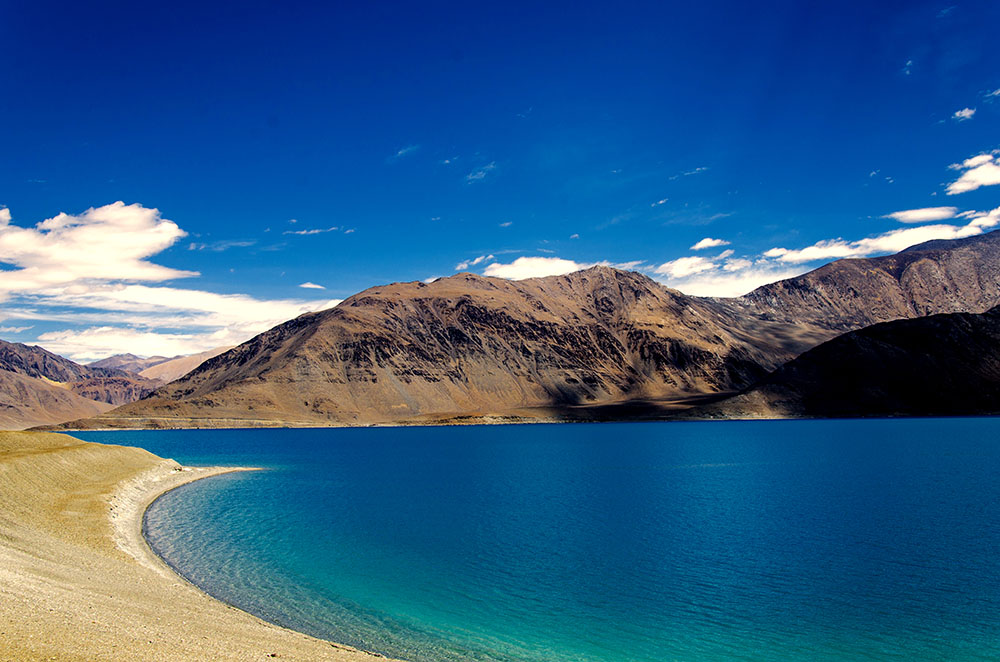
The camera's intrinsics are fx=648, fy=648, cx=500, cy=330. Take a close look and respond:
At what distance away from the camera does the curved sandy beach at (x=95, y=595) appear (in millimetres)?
16062

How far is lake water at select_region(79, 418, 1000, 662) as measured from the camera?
75.2 feet

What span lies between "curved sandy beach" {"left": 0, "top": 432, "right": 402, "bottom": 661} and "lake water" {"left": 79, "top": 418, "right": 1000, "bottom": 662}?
2312mm

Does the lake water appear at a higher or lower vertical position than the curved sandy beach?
lower

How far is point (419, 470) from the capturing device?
3526 inches

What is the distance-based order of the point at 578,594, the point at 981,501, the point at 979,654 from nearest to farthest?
the point at 979,654 < the point at 578,594 < the point at 981,501

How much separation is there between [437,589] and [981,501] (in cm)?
4406

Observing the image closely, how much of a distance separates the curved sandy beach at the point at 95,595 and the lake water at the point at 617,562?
231 centimetres

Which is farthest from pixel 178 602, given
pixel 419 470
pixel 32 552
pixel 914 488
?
pixel 419 470

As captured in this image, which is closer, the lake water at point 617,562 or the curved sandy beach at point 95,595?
the curved sandy beach at point 95,595

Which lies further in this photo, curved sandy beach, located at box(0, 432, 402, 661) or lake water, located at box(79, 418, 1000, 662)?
lake water, located at box(79, 418, 1000, 662)

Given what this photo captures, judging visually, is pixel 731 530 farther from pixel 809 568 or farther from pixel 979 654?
pixel 979 654

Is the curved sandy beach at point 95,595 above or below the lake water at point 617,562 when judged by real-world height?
above

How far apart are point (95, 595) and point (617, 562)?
23.2 m

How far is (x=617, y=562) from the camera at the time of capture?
33688mm
